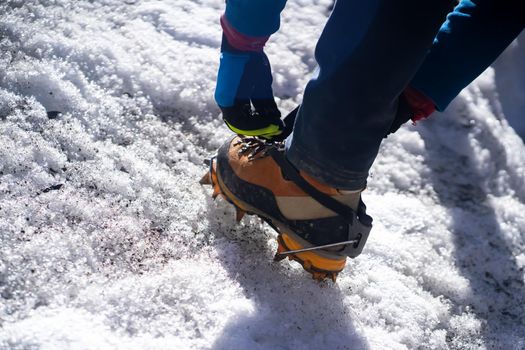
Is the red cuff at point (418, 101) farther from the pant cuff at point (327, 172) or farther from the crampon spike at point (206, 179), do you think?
the crampon spike at point (206, 179)

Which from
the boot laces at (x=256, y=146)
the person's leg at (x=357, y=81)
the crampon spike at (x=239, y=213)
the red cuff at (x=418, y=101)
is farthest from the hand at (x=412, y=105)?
the crampon spike at (x=239, y=213)

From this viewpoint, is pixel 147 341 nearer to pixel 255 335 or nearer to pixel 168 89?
pixel 255 335

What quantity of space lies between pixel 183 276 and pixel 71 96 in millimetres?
820

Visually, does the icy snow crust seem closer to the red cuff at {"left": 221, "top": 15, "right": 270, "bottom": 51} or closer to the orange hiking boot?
the orange hiking boot

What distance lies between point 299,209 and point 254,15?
0.54 m

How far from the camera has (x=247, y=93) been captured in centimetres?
149

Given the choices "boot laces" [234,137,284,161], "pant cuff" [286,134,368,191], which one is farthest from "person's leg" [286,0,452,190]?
"boot laces" [234,137,284,161]

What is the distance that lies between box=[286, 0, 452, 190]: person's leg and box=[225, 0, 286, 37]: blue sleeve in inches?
9.2

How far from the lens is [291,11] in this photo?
8.20ft

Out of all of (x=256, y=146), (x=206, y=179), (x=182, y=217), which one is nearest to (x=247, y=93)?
(x=256, y=146)

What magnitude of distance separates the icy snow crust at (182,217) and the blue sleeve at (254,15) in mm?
542

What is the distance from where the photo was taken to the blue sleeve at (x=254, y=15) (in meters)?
1.29

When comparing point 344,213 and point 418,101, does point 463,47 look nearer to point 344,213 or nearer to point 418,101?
point 418,101

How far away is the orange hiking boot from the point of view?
1.33 meters
